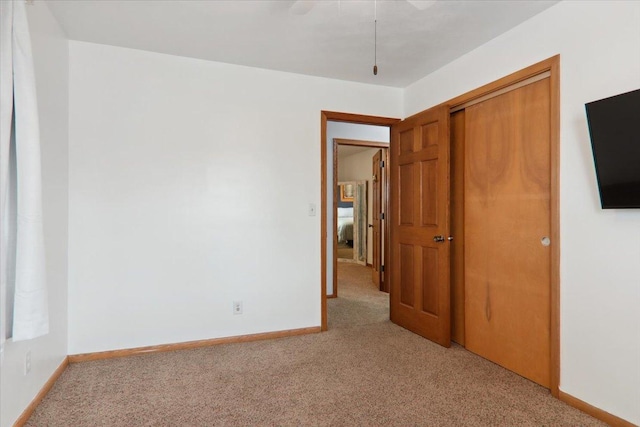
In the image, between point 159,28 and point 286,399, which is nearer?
point 286,399

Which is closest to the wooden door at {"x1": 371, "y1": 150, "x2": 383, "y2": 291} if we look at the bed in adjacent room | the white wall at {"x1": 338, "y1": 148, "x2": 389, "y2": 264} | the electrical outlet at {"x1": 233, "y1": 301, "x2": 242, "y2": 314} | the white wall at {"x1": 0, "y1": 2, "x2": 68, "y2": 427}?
the white wall at {"x1": 338, "y1": 148, "x2": 389, "y2": 264}

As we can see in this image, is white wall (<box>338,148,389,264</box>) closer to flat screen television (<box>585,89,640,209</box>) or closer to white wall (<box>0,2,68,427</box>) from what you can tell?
flat screen television (<box>585,89,640,209</box>)

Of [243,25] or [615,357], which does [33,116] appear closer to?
[243,25]

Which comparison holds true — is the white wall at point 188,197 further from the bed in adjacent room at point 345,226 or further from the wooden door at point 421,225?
the bed in adjacent room at point 345,226

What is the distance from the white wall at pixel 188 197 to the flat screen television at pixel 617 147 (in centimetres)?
213

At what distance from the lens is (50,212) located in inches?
89.4

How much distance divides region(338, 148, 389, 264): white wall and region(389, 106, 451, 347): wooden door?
139 inches

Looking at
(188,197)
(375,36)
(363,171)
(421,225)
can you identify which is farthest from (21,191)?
(363,171)

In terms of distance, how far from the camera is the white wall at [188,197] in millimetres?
2719

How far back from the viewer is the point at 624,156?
1.72m

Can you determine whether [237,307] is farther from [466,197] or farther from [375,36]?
[375,36]

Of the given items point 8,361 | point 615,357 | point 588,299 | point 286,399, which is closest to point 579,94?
point 588,299

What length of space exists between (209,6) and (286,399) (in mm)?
2510

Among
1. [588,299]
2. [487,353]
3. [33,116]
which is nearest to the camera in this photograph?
[33,116]
